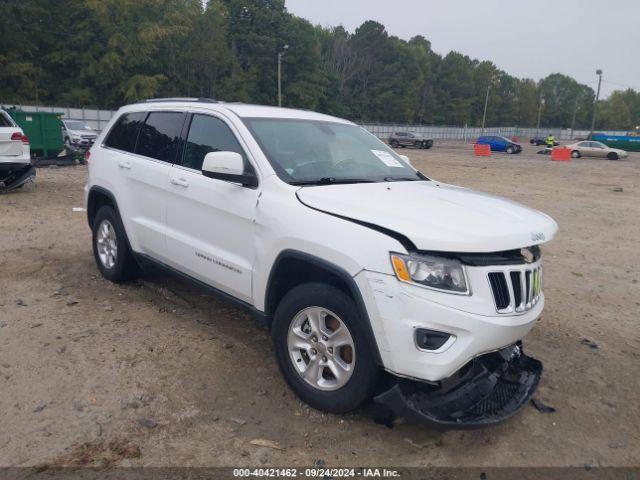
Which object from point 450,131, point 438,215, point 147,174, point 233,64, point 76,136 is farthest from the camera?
point 450,131

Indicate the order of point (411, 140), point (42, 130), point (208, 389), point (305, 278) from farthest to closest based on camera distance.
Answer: point (411, 140), point (42, 130), point (208, 389), point (305, 278)

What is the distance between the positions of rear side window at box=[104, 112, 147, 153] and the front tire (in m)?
2.69

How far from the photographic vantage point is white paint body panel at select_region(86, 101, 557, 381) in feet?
9.05

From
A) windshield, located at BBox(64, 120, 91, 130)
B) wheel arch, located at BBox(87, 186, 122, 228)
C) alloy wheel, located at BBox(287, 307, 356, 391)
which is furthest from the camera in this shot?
windshield, located at BBox(64, 120, 91, 130)

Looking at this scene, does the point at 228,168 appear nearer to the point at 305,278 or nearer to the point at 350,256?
the point at 305,278

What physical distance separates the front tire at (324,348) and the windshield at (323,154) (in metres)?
0.87

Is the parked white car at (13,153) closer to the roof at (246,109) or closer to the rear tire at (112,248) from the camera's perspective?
the rear tire at (112,248)

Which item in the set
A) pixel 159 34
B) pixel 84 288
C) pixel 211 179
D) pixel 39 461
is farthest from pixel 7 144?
pixel 159 34

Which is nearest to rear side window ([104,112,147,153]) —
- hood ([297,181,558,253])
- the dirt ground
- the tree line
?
the dirt ground

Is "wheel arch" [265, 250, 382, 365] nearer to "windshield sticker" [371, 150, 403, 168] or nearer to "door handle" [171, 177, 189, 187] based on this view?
"door handle" [171, 177, 189, 187]

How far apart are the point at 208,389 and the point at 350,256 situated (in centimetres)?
146

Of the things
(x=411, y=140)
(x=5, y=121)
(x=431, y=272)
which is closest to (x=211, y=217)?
(x=431, y=272)

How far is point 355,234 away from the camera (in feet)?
9.71

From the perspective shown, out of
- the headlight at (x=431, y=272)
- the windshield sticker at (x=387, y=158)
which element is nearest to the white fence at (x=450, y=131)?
the windshield sticker at (x=387, y=158)
